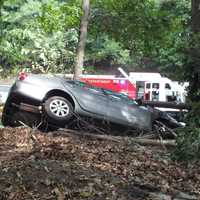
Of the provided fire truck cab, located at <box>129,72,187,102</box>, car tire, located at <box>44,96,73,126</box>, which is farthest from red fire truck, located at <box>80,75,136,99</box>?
car tire, located at <box>44,96,73,126</box>

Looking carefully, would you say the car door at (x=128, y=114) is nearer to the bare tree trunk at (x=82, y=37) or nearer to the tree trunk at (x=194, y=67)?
the tree trunk at (x=194, y=67)

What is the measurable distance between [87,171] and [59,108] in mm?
5191

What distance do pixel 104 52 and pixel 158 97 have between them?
1794cm

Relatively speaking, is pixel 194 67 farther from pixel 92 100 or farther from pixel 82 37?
pixel 82 37

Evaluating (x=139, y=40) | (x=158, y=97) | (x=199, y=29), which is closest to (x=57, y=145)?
(x=199, y=29)

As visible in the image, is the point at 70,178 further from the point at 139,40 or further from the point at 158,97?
the point at 158,97

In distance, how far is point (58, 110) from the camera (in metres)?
11.1

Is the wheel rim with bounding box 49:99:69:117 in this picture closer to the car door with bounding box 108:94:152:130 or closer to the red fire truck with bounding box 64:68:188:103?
the car door with bounding box 108:94:152:130

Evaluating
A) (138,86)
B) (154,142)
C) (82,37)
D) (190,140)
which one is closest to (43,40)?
(82,37)

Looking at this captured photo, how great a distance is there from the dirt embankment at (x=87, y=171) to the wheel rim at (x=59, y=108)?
8.89ft

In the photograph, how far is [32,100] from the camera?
11383 mm

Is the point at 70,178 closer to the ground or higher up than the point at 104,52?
closer to the ground

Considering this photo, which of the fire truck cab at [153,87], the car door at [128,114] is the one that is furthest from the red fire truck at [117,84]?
the car door at [128,114]

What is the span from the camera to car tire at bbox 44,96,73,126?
11031 millimetres
